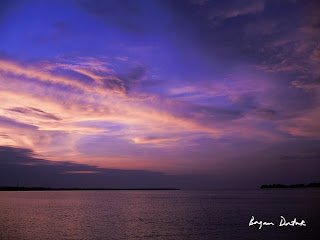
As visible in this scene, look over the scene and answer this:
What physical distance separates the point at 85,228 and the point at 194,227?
17389mm

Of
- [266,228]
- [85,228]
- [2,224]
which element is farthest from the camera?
[2,224]

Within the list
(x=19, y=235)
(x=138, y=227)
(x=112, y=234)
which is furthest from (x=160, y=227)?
(x=19, y=235)

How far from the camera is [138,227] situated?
49.0 m

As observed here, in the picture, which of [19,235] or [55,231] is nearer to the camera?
[19,235]

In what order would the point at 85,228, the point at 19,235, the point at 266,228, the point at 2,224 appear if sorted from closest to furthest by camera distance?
1. the point at 19,235
2. the point at 266,228
3. the point at 85,228
4. the point at 2,224

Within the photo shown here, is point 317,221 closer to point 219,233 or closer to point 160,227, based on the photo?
point 219,233

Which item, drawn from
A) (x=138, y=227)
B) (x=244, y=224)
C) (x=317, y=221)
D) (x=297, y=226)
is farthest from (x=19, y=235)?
(x=317, y=221)

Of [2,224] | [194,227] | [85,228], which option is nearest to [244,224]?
[194,227]

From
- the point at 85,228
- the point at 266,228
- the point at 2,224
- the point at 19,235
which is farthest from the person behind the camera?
the point at 2,224

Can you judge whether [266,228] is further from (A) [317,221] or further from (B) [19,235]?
(B) [19,235]

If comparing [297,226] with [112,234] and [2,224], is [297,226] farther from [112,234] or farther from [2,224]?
[2,224]

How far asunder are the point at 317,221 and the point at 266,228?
38.9 ft

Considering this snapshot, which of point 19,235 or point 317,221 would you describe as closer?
point 19,235

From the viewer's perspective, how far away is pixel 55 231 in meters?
45.2
